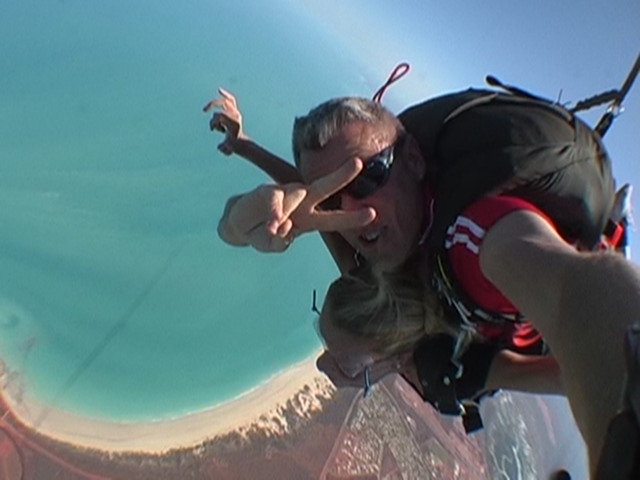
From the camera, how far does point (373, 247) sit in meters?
0.96

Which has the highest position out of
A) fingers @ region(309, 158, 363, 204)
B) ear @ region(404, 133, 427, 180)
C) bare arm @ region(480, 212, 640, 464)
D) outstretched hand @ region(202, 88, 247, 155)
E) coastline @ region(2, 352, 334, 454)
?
bare arm @ region(480, 212, 640, 464)

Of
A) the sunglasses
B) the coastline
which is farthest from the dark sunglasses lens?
the coastline

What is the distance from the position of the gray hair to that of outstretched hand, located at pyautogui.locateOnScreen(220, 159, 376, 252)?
0.47 ft

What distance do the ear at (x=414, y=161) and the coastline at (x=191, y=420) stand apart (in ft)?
11.7

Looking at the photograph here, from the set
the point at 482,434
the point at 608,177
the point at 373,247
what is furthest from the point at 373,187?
the point at 482,434

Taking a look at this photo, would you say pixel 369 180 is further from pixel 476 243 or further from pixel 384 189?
pixel 476 243

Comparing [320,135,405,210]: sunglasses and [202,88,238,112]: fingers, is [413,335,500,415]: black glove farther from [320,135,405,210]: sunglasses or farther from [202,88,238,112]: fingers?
[202,88,238,112]: fingers

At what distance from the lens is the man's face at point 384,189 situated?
0.92 meters

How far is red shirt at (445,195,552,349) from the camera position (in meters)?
0.74

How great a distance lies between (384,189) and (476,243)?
21 cm

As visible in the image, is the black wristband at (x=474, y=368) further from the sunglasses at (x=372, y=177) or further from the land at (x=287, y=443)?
the land at (x=287, y=443)

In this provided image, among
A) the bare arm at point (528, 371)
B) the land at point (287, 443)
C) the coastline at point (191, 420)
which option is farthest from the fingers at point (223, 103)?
the coastline at point (191, 420)

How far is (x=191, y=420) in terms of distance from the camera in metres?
4.34

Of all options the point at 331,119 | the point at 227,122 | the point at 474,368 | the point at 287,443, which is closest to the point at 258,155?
the point at 227,122
